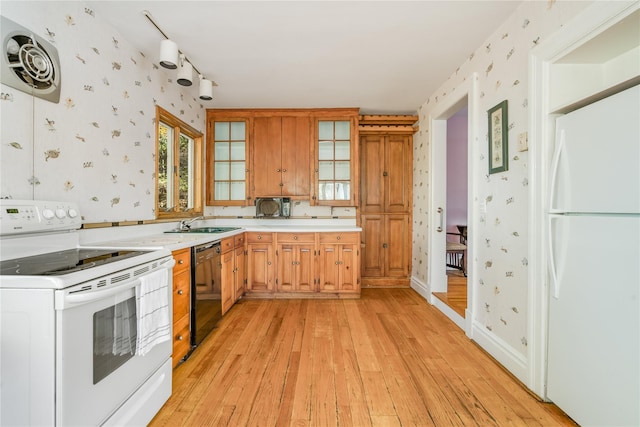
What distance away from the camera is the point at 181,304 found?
6.51ft

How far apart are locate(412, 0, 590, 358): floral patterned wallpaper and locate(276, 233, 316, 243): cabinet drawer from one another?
1.79 metres

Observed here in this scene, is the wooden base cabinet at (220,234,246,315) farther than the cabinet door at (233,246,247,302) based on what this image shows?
No

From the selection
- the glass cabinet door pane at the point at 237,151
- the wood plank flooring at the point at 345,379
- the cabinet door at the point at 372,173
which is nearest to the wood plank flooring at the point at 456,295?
the wood plank flooring at the point at 345,379

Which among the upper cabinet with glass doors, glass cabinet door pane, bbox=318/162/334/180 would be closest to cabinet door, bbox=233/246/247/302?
the upper cabinet with glass doors

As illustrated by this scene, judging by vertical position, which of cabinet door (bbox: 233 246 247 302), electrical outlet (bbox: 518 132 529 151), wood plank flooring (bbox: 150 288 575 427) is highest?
electrical outlet (bbox: 518 132 529 151)

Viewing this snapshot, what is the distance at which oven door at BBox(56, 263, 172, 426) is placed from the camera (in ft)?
3.23

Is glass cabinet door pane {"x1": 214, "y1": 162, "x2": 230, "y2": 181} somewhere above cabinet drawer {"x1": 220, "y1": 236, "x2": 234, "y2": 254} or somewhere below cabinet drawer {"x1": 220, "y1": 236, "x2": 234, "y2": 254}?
above

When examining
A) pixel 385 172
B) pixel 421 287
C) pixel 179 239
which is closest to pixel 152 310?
pixel 179 239

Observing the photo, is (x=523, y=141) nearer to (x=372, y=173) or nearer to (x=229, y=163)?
(x=372, y=173)

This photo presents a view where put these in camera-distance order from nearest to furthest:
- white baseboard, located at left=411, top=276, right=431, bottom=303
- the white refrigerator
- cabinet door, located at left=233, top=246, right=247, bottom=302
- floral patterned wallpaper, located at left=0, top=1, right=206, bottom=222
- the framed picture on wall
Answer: the white refrigerator → floral patterned wallpaper, located at left=0, top=1, right=206, bottom=222 → the framed picture on wall → cabinet door, located at left=233, top=246, right=247, bottom=302 → white baseboard, located at left=411, top=276, right=431, bottom=303

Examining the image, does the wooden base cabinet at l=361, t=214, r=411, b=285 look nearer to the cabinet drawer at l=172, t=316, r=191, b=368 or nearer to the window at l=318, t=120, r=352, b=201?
the window at l=318, t=120, r=352, b=201

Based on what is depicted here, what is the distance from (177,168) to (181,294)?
5.37 feet

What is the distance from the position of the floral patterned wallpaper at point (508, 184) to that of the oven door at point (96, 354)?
232cm

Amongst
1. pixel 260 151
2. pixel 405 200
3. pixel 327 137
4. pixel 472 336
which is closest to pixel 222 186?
pixel 260 151
